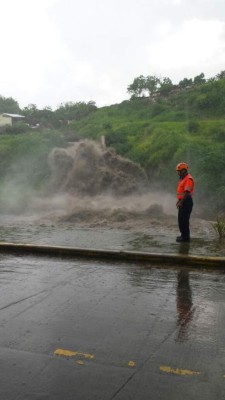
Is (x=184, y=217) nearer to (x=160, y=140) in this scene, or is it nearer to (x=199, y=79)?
(x=160, y=140)

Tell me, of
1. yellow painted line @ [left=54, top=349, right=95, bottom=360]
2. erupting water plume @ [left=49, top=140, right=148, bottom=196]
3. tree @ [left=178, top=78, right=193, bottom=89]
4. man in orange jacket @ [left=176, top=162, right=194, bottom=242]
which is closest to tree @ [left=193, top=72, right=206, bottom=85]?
tree @ [left=178, top=78, right=193, bottom=89]

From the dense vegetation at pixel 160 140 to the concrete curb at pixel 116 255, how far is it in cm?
825

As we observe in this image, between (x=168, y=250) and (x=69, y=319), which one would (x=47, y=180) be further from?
(x=69, y=319)

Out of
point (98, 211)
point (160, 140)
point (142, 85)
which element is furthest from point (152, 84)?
point (98, 211)

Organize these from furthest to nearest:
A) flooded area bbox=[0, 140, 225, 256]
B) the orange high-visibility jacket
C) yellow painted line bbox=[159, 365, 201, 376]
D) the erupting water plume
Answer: the erupting water plume → flooded area bbox=[0, 140, 225, 256] → the orange high-visibility jacket → yellow painted line bbox=[159, 365, 201, 376]

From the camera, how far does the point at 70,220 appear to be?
13648mm

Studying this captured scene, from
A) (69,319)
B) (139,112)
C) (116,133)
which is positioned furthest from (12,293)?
(139,112)

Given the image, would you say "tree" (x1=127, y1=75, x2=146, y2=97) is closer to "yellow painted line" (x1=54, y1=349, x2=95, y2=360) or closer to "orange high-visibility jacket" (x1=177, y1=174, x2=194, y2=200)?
"orange high-visibility jacket" (x1=177, y1=174, x2=194, y2=200)

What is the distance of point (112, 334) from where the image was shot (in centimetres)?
461

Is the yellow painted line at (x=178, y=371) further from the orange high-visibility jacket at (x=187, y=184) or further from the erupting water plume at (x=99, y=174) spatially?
the erupting water plume at (x=99, y=174)

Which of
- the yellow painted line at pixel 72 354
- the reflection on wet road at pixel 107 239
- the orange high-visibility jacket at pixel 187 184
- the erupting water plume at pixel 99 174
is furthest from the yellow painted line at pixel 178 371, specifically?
the erupting water plume at pixel 99 174

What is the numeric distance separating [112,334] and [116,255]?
11.5 feet

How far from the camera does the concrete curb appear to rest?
7504 millimetres

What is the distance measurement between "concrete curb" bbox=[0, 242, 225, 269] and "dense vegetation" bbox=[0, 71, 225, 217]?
8.25 metres
